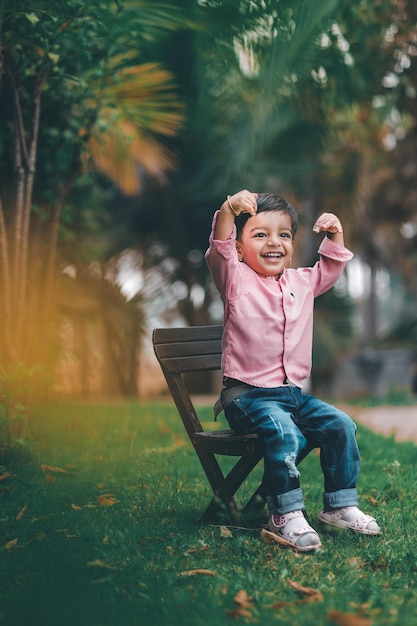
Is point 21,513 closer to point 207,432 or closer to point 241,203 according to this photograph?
point 207,432

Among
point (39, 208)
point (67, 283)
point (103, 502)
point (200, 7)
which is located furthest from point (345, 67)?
point (103, 502)

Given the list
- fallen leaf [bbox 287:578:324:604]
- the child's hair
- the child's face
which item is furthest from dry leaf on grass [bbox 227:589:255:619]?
the child's hair

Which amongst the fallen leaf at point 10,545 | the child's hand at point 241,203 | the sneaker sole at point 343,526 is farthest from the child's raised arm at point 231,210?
the fallen leaf at point 10,545

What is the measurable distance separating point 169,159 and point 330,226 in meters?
7.66

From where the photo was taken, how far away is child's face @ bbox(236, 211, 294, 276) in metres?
3.37

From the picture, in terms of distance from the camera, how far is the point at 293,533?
3.07 meters

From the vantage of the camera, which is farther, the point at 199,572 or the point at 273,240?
the point at 273,240

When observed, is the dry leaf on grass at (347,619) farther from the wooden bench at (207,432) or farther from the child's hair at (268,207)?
the child's hair at (268,207)

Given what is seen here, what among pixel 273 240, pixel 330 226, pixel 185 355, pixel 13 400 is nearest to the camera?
pixel 273 240

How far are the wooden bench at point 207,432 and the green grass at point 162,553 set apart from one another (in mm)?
161

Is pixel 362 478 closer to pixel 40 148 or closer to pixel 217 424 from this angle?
pixel 217 424

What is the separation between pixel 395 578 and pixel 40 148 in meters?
4.35

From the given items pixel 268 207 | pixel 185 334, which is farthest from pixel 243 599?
pixel 268 207

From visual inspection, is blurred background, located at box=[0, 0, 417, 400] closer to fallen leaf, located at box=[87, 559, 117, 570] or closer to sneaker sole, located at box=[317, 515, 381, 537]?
fallen leaf, located at box=[87, 559, 117, 570]
